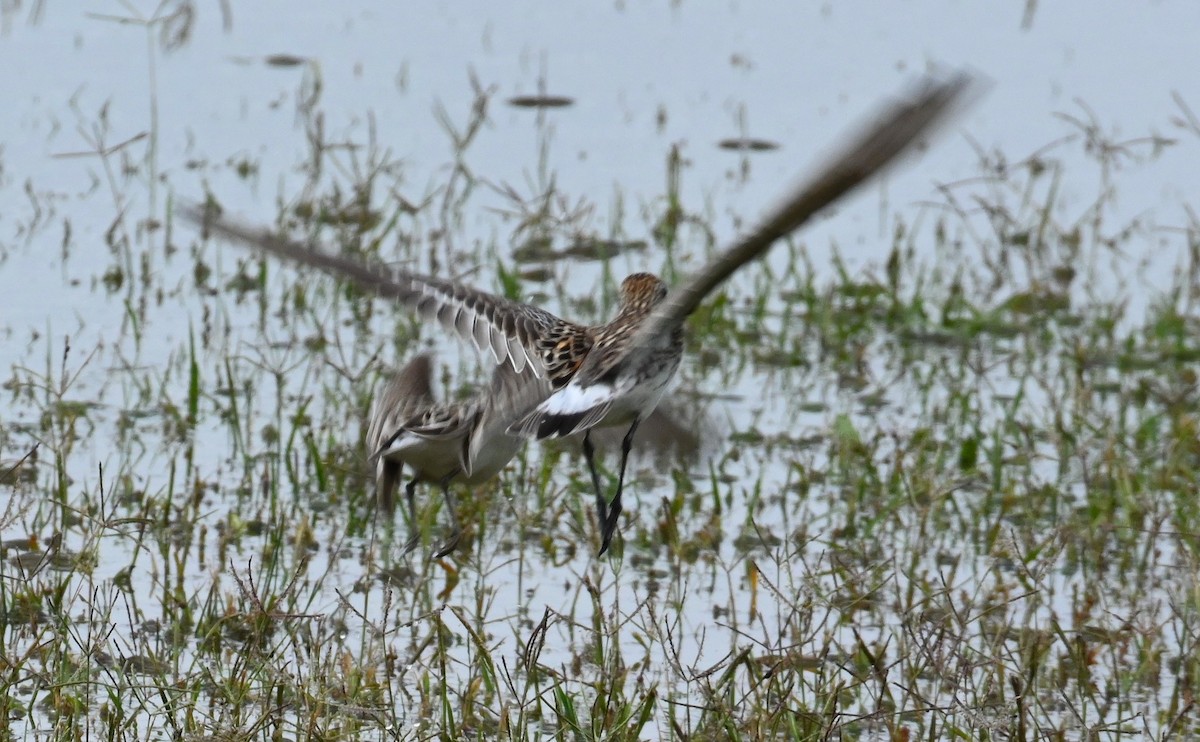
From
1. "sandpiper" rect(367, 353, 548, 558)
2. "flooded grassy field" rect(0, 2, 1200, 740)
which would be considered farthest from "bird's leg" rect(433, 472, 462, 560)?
"flooded grassy field" rect(0, 2, 1200, 740)

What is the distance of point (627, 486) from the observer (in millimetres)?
6945

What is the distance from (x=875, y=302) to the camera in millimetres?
9141

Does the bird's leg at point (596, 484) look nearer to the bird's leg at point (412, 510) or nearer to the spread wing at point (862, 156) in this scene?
the bird's leg at point (412, 510)

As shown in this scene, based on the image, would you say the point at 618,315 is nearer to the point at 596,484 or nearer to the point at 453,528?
the point at 596,484

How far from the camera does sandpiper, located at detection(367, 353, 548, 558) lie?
603 centimetres

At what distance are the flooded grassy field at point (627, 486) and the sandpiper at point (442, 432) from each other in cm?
18

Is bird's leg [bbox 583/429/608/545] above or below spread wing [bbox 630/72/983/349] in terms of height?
below

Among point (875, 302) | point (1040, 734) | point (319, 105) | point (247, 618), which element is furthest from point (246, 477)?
point (319, 105)

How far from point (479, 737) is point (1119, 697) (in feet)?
5.56

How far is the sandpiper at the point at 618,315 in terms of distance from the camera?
170 inches

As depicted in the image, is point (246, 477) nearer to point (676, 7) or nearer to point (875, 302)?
point (875, 302)

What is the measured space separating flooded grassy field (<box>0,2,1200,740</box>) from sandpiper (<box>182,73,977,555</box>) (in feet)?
1.18

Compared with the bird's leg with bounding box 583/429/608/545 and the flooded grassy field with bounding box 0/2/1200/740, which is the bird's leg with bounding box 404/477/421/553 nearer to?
the flooded grassy field with bounding box 0/2/1200/740

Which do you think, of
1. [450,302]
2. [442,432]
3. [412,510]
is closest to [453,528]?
[412,510]
